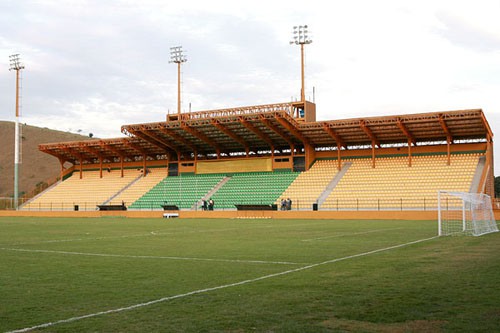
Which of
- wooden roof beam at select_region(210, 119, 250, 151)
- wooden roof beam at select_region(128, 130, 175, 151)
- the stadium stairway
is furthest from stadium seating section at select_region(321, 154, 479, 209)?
wooden roof beam at select_region(128, 130, 175, 151)

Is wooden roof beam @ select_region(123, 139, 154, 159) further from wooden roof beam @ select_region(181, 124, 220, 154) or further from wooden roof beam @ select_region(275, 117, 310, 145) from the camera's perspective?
wooden roof beam @ select_region(275, 117, 310, 145)

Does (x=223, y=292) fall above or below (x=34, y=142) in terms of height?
below

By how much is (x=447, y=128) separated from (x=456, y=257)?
37.5 metres

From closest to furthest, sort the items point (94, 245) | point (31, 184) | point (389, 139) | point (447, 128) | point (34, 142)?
1. point (94, 245)
2. point (447, 128)
3. point (389, 139)
4. point (31, 184)
5. point (34, 142)

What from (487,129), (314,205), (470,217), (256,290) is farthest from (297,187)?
(256,290)

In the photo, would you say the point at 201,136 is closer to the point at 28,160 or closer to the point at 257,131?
the point at 257,131

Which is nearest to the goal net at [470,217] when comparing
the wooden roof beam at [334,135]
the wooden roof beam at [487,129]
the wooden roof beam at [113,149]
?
the wooden roof beam at [487,129]

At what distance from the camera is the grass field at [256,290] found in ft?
22.4

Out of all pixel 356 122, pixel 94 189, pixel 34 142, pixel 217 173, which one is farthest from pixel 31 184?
pixel 356 122

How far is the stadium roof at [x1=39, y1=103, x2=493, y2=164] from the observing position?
1919 inches

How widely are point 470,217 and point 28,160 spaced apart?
11520cm

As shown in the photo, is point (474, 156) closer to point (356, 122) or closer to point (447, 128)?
point (447, 128)

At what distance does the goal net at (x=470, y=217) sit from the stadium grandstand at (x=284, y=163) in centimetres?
1253

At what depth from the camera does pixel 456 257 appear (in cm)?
1349
